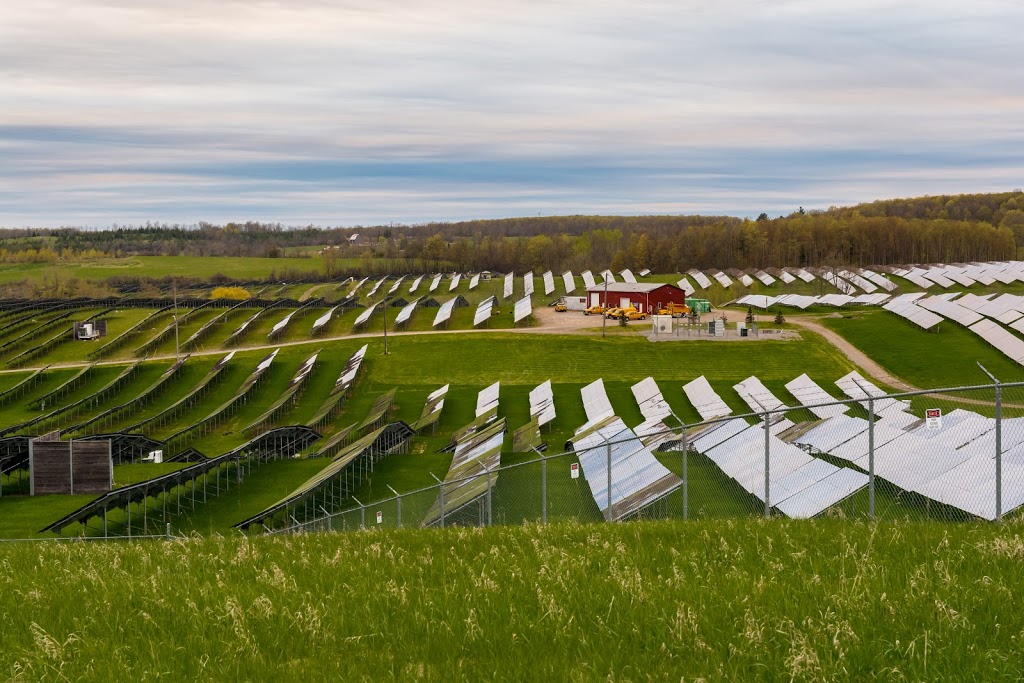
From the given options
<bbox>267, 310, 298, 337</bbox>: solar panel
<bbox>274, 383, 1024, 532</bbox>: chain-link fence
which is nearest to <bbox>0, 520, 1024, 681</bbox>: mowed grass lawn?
<bbox>274, 383, 1024, 532</bbox>: chain-link fence

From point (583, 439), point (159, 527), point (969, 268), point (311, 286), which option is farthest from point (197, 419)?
point (969, 268)

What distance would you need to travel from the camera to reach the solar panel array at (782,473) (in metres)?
18.7

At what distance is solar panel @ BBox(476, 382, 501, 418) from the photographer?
2045 inches

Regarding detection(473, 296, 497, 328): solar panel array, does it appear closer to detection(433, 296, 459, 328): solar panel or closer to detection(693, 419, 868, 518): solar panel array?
detection(433, 296, 459, 328): solar panel

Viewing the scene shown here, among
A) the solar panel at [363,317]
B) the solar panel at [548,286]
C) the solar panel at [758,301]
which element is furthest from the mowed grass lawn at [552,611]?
the solar panel at [548,286]

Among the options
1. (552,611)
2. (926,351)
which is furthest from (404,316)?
(552,611)

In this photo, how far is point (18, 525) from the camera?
35.1 m

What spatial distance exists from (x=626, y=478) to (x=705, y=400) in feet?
100.0

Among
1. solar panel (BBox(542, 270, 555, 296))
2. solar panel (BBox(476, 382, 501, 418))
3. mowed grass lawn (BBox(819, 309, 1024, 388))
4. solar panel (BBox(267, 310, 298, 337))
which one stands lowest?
solar panel (BBox(476, 382, 501, 418))

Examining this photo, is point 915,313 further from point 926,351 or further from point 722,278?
point 722,278

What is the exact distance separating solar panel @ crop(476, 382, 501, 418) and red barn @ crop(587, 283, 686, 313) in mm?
34125

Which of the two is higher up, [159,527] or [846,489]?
[846,489]

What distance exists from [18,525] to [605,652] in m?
36.0

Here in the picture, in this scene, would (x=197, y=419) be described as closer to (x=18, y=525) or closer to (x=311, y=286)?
(x=18, y=525)
